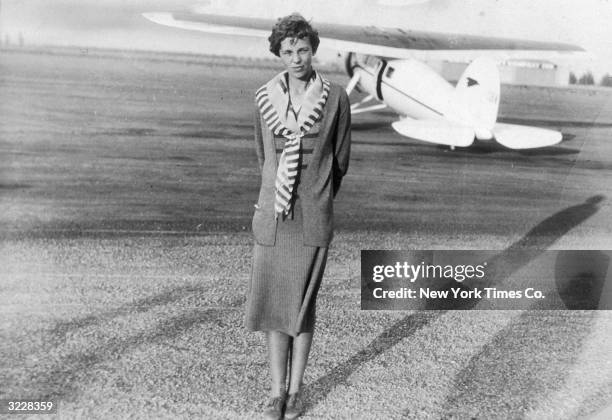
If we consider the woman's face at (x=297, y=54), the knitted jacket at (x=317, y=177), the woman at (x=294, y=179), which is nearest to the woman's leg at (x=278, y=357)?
the woman at (x=294, y=179)

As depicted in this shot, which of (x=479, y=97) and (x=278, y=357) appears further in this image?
(x=479, y=97)

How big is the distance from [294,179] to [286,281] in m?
0.34

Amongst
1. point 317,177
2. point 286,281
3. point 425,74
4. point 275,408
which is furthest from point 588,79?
point 275,408

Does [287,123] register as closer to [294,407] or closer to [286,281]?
[286,281]

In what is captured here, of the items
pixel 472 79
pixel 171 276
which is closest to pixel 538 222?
pixel 472 79

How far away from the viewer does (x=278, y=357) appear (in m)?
2.33

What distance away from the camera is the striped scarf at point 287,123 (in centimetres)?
214

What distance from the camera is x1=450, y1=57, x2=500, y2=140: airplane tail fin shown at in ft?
10.5

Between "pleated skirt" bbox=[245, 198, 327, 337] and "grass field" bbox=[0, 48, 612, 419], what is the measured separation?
1.18 feet

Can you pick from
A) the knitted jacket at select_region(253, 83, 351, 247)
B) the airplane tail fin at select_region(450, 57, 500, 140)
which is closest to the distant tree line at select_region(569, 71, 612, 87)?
the airplane tail fin at select_region(450, 57, 500, 140)

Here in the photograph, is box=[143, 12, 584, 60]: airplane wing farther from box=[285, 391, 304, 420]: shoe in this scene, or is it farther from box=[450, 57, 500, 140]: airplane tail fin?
box=[285, 391, 304, 420]: shoe

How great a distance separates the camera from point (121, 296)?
286cm

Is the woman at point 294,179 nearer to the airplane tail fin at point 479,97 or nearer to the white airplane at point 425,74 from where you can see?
the white airplane at point 425,74

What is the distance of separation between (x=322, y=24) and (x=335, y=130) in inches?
31.7
